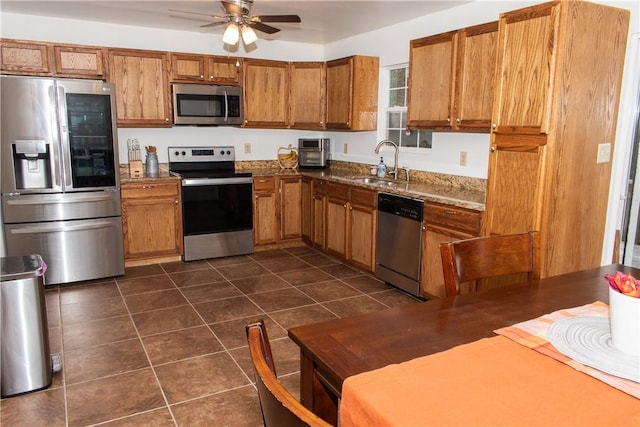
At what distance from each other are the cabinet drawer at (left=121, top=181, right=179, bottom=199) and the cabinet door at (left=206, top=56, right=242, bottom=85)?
4.11 feet

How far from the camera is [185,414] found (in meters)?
2.35

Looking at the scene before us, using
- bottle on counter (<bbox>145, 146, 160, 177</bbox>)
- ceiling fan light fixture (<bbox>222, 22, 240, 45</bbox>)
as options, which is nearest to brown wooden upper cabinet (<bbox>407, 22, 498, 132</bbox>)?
ceiling fan light fixture (<bbox>222, 22, 240, 45</bbox>)

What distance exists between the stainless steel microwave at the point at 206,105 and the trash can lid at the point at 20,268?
8.58 ft

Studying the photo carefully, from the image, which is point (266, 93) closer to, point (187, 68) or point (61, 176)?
point (187, 68)

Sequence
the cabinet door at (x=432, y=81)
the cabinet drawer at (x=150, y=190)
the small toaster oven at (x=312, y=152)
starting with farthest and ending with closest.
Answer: the small toaster oven at (x=312, y=152), the cabinet drawer at (x=150, y=190), the cabinet door at (x=432, y=81)

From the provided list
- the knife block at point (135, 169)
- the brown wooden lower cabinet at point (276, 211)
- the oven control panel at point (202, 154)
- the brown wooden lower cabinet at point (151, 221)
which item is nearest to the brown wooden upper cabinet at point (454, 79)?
the brown wooden lower cabinet at point (276, 211)

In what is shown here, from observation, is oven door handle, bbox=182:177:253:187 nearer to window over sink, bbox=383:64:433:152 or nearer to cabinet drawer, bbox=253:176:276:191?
cabinet drawer, bbox=253:176:276:191

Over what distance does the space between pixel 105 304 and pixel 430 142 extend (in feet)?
10.5

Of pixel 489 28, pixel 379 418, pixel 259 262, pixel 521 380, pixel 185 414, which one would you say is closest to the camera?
pixel 379 418

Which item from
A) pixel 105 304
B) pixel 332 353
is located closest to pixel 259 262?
pixel 105 304

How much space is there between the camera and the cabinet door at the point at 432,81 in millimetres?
3697

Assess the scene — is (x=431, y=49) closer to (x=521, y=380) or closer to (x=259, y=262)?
(x=259, y=262)

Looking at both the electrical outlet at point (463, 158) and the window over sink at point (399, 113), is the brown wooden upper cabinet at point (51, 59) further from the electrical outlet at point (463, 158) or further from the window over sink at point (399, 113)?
the electrical outlet at point (463, 158)

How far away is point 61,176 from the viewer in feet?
13.3
